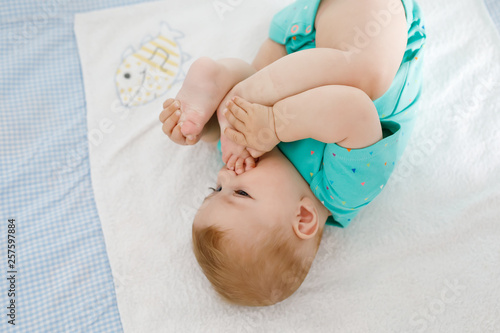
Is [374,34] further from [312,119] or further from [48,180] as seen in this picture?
[48,180]

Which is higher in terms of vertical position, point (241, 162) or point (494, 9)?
point (494, 9)

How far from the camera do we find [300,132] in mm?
1024

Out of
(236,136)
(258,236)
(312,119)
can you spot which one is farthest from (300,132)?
(258,236)

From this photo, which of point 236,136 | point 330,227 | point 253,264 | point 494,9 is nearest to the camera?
point 253,264

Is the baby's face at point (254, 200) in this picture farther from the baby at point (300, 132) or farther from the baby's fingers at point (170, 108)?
the baby's fingers at point (170, 108)

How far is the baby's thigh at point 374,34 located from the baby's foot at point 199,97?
33 cm

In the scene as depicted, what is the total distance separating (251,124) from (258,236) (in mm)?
268

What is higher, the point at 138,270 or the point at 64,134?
the point at 64,134

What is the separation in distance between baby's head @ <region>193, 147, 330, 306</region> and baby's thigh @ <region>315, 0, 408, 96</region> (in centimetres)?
34

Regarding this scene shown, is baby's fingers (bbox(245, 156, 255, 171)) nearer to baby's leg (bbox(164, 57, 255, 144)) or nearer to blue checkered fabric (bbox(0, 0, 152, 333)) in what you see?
baby's leg (bbox(164, 57, 255, 144))

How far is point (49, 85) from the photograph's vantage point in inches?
53.8

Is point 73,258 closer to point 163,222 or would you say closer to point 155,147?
point 163,222

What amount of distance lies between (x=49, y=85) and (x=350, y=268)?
1080mm

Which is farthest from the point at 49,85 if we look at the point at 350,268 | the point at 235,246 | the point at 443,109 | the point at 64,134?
the point at 443,109
